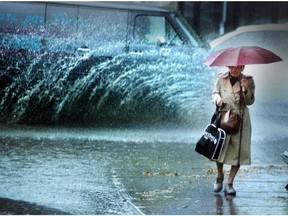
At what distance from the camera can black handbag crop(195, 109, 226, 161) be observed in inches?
327

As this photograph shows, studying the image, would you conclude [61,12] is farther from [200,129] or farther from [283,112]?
[283,112]

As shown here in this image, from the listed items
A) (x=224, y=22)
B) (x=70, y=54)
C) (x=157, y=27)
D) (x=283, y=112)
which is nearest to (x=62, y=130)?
(x=70, y=54)

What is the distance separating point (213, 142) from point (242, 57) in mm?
913

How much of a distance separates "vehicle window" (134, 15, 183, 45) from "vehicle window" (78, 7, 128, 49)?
0.26 metres

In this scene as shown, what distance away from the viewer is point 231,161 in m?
8.37

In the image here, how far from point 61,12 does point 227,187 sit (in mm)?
7561

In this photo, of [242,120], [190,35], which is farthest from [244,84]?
[190,35]

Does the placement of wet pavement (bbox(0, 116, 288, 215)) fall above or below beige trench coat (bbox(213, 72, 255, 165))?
below

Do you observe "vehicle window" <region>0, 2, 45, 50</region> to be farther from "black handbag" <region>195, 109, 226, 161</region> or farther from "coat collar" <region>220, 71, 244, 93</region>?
"black handbag" <region>195, 109, 226, 161</region>

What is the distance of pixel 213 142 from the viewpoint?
833cm

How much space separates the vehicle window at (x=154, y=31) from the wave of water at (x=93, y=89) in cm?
30

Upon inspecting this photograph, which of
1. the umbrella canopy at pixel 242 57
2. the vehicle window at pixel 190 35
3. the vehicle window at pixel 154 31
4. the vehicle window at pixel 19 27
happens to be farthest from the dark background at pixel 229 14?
the umbrella canopy at pixel 242 57

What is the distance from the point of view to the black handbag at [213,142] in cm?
830

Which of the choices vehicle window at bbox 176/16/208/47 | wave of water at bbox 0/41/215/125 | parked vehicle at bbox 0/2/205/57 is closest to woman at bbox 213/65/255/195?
wave of water at bbox 0/41/215/125
